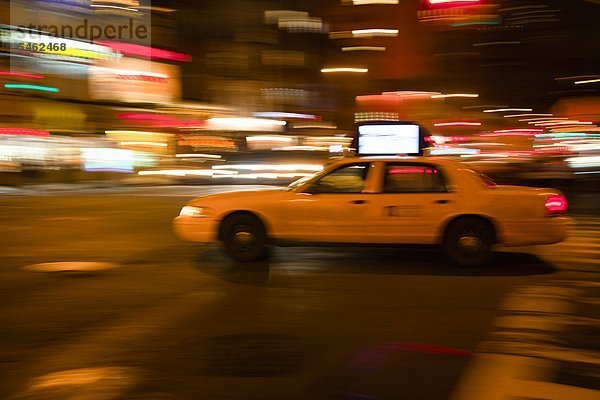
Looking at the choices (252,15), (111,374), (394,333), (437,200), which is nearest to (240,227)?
(437,200)

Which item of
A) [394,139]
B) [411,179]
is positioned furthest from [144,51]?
[411,179]

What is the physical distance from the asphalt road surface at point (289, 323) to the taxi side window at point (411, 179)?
105cm

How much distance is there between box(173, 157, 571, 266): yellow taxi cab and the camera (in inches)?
341

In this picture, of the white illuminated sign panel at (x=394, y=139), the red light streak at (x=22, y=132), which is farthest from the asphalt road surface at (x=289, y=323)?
the red light streak at (x=22, y=132)

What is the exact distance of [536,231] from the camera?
8609 millimetres

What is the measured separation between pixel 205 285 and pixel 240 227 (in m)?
1.37

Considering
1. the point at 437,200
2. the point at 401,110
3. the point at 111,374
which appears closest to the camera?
the point at 111,374

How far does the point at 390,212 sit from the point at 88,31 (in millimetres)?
36793

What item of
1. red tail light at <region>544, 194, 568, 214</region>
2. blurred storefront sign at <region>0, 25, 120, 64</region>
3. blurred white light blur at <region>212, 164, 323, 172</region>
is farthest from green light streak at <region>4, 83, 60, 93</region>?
red tail light at <region>544, 194, 568, 214</region>

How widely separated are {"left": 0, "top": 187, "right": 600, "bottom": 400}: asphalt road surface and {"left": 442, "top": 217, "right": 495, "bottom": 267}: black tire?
0.76 feet

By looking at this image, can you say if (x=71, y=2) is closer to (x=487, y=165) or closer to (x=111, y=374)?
(x=487, y=165)

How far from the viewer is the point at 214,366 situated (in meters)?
5.09

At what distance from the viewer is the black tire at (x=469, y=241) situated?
28.9ft

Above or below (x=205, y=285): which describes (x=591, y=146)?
above
